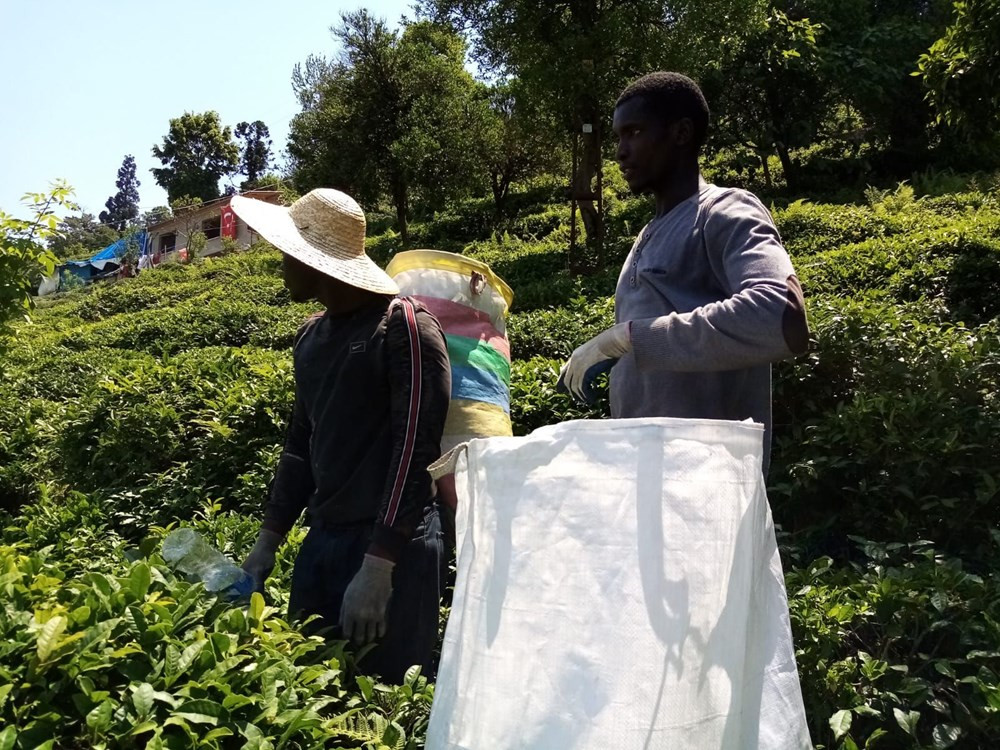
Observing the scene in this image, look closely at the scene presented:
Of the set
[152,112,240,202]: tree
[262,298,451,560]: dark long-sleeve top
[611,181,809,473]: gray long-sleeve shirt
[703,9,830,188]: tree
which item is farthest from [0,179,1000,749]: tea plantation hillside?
[152,112,240,202]: tree

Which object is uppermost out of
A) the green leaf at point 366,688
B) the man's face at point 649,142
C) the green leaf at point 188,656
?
the man's face at point 649,142

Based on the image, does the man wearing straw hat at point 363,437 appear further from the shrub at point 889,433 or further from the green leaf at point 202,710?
the shrub at point 889,433

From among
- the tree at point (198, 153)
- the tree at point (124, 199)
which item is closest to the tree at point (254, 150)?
the tree at point (198, 153)

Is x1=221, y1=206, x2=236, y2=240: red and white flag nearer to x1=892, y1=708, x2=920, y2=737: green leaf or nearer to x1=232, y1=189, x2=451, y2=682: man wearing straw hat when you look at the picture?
x1=232, y1=189, x2=451, y2=682: man wearing straw hat

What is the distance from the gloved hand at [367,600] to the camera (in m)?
1.97

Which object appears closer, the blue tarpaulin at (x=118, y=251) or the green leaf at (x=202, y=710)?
the green leaf at (x=202, y=710)

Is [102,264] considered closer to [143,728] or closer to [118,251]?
[118,251]

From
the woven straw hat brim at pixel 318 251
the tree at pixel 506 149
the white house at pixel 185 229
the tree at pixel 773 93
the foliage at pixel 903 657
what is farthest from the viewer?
the white house at pixel 185 229

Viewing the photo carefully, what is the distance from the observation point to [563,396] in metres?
3.91

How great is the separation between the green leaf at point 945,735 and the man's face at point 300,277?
5.90ft

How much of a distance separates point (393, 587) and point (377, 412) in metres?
0.45

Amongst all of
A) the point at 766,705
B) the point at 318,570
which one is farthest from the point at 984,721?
the point at 318,570

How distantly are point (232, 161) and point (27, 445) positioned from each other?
58.3m

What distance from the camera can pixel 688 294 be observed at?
1.72 metres
